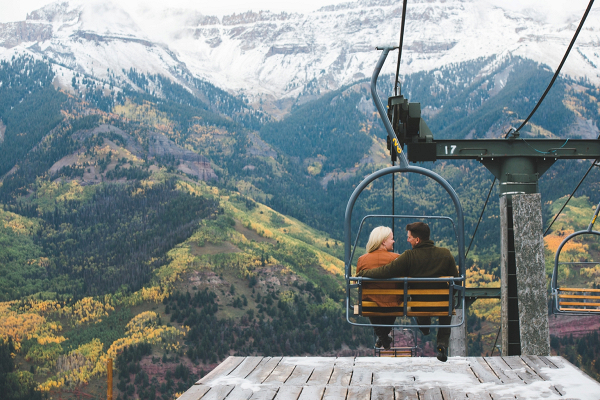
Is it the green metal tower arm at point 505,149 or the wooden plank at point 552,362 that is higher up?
the green metal tower arm at point 505,149

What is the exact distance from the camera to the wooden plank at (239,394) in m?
5.14

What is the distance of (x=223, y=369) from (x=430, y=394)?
222cm

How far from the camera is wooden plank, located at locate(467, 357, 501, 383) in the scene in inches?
221

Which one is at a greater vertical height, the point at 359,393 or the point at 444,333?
the point at 444,333

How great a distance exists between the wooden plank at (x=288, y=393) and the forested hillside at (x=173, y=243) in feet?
311

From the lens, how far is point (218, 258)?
408ft

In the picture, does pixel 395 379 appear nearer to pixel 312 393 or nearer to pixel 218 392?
pixel 312 393

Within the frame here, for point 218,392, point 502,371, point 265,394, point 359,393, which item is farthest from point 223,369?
point 502,371

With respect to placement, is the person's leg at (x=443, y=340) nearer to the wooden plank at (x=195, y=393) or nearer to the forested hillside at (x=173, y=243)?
the wooden plank at (x=195, y=393)

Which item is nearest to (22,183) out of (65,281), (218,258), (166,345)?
(65,281)

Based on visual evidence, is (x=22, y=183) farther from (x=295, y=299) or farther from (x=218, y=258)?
(x=295, y=299)

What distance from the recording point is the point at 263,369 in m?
6.11

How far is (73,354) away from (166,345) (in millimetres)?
16430

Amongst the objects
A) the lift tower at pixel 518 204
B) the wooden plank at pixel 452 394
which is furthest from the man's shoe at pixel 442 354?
the lift tower at pixel 518 204
